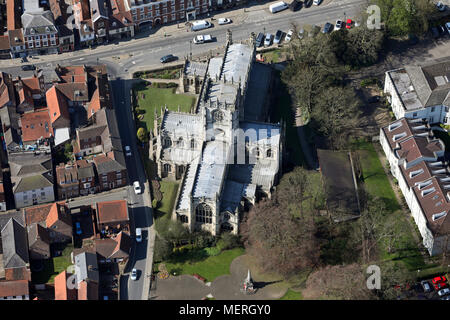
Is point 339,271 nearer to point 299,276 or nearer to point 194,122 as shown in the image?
point 299,276

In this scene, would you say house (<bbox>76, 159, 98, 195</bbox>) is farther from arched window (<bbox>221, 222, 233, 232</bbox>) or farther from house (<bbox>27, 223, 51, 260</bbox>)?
arched window (<bbox>221, 222, 233, 232</bbox>)

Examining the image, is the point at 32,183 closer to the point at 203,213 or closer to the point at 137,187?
the point at 137,187

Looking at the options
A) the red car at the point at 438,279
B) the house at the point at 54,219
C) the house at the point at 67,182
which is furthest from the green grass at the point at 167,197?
the red car at the point at 438,279

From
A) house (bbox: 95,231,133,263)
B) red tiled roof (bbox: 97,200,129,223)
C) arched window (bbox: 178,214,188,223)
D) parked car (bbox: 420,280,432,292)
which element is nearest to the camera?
parked car (bbox: 420,280,432,292)

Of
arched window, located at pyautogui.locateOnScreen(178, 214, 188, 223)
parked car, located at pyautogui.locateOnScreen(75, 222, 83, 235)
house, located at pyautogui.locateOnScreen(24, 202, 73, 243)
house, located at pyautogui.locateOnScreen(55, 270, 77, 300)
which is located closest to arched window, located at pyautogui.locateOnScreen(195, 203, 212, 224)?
arched window, located at pyautogui.locateOnScreen(178, 214, 188, 223)

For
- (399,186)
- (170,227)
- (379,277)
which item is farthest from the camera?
(399,186)

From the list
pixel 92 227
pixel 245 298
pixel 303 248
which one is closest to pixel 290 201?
pixel 303 248

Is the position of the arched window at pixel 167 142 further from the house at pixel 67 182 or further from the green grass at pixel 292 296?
the green grass at pixel 292 296

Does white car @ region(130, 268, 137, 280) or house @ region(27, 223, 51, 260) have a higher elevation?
house @ region(27, 223, 51, 260)
